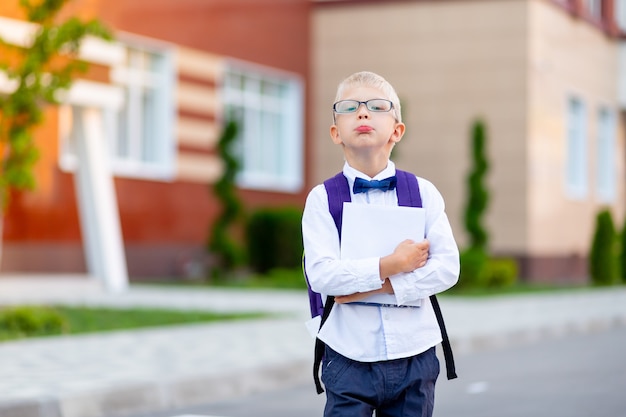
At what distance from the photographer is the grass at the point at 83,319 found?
38.7ft

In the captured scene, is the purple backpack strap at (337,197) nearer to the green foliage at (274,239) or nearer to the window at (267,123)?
the green foliage at (274,239)

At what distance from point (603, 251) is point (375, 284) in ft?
63.3

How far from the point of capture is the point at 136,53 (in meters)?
22.0

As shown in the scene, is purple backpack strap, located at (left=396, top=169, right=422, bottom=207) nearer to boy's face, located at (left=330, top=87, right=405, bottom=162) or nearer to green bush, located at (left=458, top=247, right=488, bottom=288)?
boy's face, located at (left=330, top=87, right=405, bottom=162)

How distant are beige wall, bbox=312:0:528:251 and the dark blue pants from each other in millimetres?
19883

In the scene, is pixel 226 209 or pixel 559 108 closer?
pixel 226 209

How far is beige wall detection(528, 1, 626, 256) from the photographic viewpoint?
24.7 meters

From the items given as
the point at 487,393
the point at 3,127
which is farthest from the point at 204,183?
the point at 487,393

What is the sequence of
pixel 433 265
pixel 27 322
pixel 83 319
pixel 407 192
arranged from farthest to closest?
1. pixel 83 319
2. pixel 27 322
3. pixel 407 192
4. pixel 433 265

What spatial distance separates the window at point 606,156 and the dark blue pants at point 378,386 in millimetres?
25947

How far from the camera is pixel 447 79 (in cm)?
2542

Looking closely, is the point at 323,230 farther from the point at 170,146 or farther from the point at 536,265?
the point at 536,265

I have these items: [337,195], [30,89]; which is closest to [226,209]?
[30,89]

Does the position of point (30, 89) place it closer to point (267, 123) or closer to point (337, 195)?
point (337, 195)
